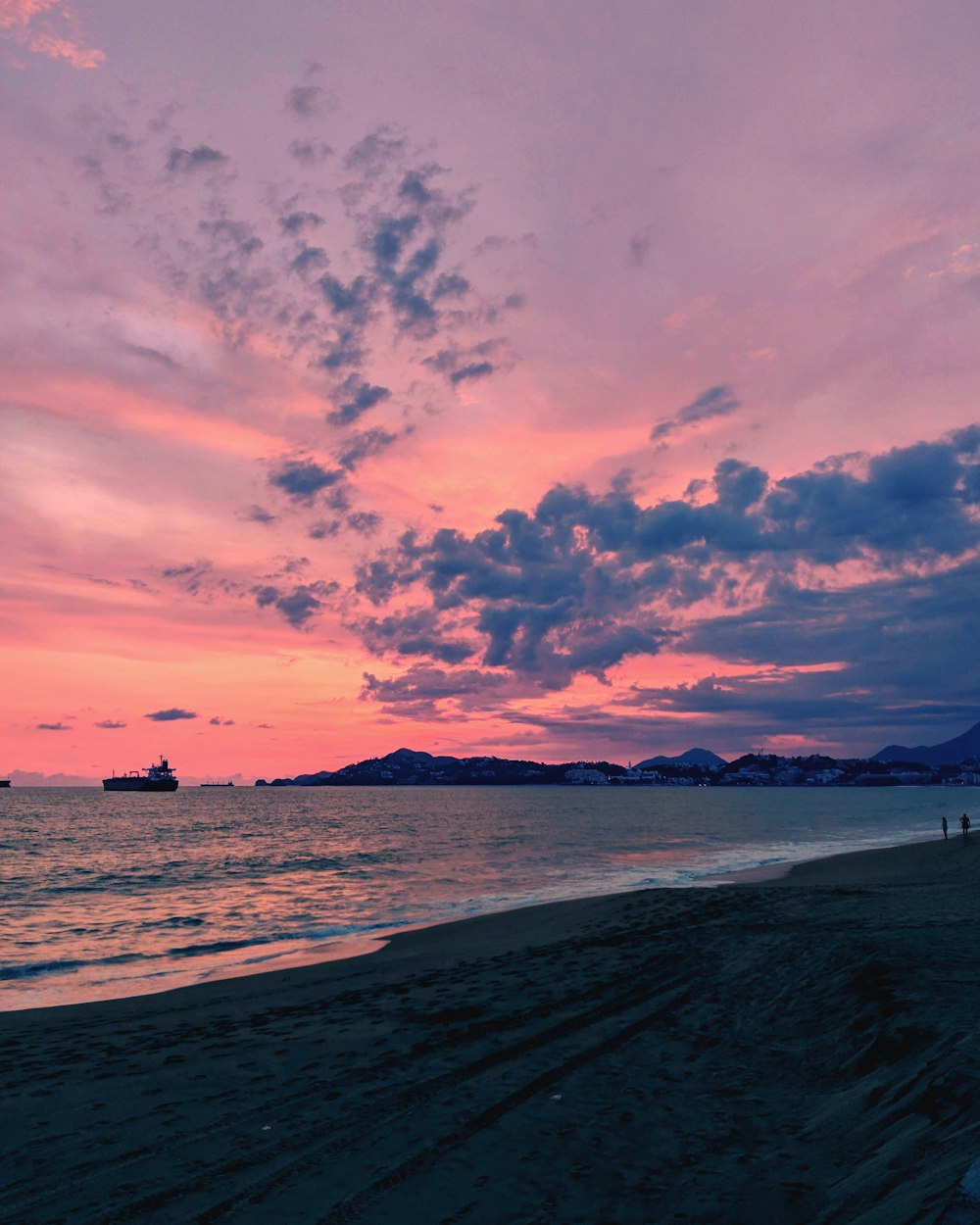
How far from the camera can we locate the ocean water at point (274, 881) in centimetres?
2522

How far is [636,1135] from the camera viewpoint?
9.14m

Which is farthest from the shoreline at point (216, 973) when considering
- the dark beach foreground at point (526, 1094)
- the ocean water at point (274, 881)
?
the dark beach foreground at point (526, 1094)

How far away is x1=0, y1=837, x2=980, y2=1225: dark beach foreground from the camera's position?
7.67m

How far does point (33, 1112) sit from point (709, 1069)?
32.4ft

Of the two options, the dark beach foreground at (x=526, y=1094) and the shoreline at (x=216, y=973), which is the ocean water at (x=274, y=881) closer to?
the shoreline at (x=216, y=973)

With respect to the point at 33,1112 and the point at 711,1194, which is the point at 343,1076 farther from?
the point at 711,1194

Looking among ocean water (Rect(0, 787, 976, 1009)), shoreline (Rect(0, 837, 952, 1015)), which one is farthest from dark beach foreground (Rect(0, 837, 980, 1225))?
ocean water (Rect(0, 787, 976, 1009))

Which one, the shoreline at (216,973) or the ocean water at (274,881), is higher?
the shoreline at (216,973)

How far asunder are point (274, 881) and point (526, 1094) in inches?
1563

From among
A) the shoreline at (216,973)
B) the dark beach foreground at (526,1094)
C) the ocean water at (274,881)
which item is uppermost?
the dark beach foreground at (526,1094)

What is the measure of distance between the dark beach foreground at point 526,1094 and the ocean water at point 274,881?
22.8 ft

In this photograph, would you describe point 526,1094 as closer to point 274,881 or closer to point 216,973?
point 216,973

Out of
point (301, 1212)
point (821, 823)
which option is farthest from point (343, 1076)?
point (821, 823)

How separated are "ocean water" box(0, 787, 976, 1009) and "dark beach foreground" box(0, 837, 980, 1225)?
6947mm
